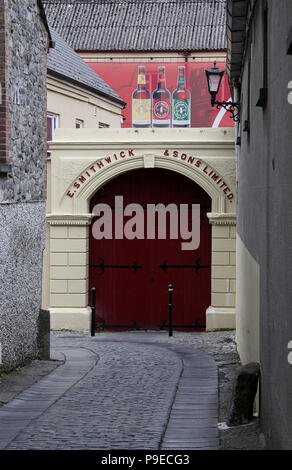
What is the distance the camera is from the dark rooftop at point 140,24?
79.7 ft

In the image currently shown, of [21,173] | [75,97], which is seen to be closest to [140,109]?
[75,97]

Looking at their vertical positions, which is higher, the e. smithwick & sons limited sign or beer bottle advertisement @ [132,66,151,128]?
beer bottle advertisement @ [132,66,151,128]

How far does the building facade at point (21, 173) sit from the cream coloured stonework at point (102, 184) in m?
4.17

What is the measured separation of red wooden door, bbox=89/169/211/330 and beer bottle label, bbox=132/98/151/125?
38.5 inches

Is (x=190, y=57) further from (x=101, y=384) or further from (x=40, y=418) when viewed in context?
(x=40, y=418)

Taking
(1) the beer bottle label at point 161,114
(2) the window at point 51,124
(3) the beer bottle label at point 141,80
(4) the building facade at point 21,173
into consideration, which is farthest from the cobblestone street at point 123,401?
(3) the beer bottle label at point 141,80

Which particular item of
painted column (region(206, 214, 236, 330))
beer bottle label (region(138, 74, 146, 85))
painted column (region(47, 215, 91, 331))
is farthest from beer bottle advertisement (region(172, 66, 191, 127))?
painted column (region(47, 215, 91, 331))

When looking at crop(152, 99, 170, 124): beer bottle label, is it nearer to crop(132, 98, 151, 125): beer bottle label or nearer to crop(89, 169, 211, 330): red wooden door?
crop(132, 98, 151, 125): beer bottle label

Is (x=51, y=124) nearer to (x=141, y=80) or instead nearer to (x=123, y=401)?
(x=141, y=80)

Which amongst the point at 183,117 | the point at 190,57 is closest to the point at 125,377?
the point at 183,117

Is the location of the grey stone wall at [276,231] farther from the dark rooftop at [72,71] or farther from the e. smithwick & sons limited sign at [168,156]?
the dark rooftop at [72,71]

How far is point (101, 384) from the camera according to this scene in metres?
9.04

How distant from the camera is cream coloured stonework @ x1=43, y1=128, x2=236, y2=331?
15.7 meters

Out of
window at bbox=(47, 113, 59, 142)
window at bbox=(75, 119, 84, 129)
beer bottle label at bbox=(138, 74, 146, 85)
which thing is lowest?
window at bbox=(47, 113, 59, 142)
